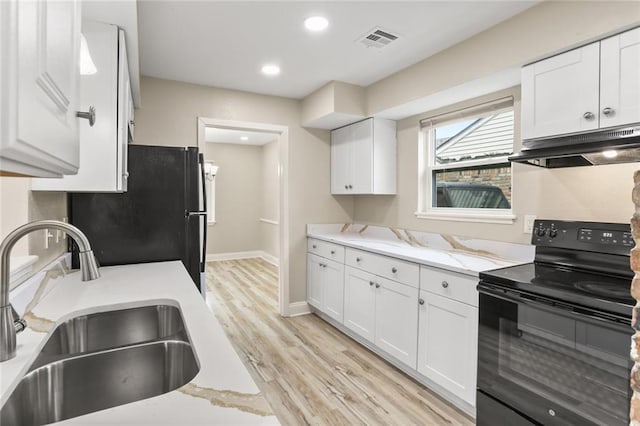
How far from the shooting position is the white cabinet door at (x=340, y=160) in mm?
3688

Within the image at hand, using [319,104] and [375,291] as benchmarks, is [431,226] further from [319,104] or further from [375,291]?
[319,104]

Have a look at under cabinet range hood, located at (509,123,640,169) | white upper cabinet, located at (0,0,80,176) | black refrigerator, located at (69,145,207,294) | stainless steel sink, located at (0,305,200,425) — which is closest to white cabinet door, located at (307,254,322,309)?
black refrigerator, located at (69,145,207,294)

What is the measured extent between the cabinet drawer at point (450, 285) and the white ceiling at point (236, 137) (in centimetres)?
432

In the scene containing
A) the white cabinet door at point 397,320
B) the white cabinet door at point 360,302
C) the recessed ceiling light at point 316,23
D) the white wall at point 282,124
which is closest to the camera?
the recessed ceiling light at point 316,23

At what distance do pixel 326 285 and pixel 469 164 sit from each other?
176 centimetres

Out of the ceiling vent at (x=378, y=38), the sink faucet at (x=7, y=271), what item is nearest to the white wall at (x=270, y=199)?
the ceiling vent at (x=378, y=38)

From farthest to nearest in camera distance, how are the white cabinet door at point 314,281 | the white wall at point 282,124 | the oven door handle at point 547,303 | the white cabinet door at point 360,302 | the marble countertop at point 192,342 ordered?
the white cabinet door at point 314,281
the white wall at point 282,124
the white cabinet door at point 360,302
the oven door handle at point 547,303
the marble countertop at point 192,342

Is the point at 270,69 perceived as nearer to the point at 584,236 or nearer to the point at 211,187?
the point at 584,236

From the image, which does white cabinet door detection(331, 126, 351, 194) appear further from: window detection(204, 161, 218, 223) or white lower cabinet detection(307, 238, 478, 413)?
window detection(204, 161, 218, 223)

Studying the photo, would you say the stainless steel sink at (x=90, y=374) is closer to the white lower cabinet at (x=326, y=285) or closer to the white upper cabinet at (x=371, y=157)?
the white lower cabinet at (x=326, y=285)

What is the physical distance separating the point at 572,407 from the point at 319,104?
294 centimetres

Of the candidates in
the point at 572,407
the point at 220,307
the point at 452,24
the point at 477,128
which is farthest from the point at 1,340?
the point at 220,307

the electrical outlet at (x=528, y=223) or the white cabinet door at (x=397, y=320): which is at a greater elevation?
the electrical outlet at (x=528, y=223)

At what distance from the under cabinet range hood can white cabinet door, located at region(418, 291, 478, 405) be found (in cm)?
93
